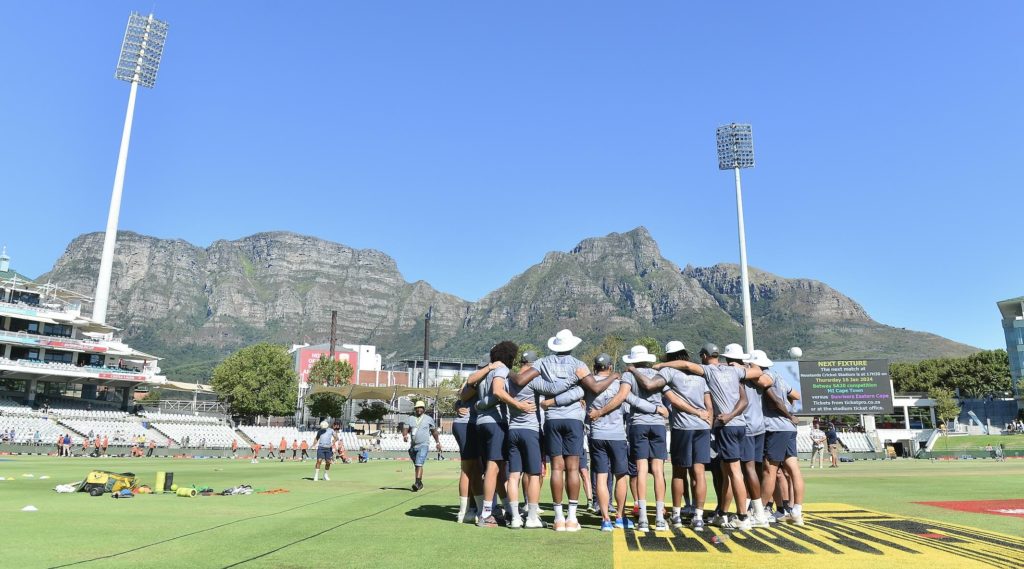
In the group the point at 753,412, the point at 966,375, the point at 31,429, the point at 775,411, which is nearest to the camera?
the point at 753,412

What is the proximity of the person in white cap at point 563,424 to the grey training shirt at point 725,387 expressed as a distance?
1430 mm

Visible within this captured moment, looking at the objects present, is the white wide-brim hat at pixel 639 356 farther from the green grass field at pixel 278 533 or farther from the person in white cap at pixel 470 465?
the green grass field at pixel 278 533

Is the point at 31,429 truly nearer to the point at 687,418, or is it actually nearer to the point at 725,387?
the point at 687,418

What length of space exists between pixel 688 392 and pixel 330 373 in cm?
10925

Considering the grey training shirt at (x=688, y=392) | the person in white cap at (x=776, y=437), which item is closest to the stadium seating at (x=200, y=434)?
the grey training shirt at (x=688, y=392)

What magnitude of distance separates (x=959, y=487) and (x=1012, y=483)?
2240 millimetres

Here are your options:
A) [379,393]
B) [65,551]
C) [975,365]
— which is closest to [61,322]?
[379,393]

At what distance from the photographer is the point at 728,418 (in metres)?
7.63

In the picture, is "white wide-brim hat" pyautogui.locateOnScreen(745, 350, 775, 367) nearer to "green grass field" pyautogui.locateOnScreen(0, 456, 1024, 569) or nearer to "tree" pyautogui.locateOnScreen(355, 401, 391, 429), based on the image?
"green grass field" pyautogui.locateOnScreen(0, 456, 1024, 569)

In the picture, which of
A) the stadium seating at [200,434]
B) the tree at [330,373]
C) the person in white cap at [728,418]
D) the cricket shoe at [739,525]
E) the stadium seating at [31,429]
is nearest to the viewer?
the cricket shoe at [739,525]

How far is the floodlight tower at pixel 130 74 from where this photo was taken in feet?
193

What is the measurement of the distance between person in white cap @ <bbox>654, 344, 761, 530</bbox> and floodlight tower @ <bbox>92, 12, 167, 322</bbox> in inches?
2537

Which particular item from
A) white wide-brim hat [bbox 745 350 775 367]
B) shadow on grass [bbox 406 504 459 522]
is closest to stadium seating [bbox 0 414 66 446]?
shadow on grass [bbox 406 504 459 522]

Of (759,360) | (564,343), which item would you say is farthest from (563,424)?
(759,360)
